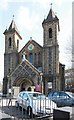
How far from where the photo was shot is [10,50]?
49.1 metres

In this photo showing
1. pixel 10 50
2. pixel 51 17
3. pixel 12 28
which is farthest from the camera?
pixel 12 28

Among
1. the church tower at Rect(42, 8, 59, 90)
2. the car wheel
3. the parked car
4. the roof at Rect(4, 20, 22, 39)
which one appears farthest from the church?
the car wheel

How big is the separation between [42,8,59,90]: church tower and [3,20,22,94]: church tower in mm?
7659

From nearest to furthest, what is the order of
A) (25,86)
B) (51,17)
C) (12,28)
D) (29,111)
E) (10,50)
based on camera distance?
1. (29,111)
2. (51,17)
3. (25,86)
4. (10,50)
5. (12,28)

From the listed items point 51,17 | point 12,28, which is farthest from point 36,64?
point 12,28

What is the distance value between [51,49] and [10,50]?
34.5 ft

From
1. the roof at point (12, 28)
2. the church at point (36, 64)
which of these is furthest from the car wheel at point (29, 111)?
the roof at point (12, 28)

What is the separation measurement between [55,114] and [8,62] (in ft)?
Answer: 128

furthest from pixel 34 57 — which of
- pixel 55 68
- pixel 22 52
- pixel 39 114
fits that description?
pixel 39 114

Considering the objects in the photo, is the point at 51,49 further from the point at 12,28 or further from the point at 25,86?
the point at 12,28

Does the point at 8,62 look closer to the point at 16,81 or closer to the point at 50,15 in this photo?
the point at 16,81

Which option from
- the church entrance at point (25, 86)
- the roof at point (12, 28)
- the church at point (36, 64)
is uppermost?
the roof at point (12, 28)

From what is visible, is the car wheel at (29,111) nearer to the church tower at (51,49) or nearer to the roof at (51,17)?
the church tower at (51,49)

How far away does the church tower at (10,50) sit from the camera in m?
47.6
